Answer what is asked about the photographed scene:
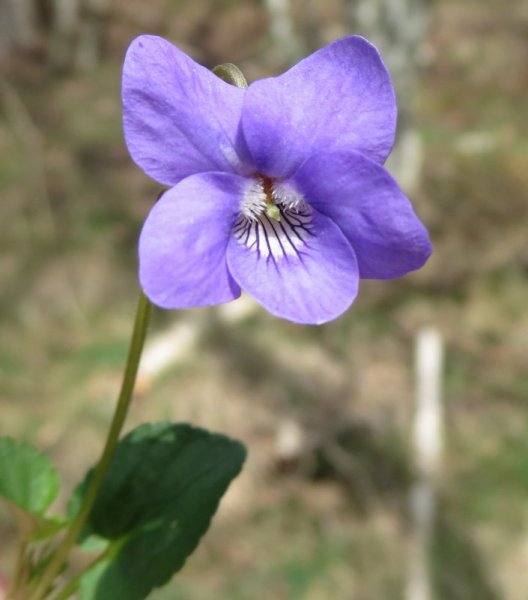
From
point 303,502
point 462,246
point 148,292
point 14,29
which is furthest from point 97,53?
point 148,292

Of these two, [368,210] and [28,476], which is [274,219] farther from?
[28,476]

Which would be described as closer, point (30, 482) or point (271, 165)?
point (271, 165)

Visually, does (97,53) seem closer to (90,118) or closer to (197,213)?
(90,118)

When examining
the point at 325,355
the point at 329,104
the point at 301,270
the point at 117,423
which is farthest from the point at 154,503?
the point at 325,355

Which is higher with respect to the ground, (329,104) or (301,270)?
(329,104)

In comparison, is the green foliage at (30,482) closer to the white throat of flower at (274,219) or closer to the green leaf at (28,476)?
the green leaf at (28,476)

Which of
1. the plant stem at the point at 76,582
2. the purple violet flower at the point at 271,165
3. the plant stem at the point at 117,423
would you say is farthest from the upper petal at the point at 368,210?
the plant stem at the point at 76,582

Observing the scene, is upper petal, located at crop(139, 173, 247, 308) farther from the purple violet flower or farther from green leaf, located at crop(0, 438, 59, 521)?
green leaf, located at crop(0, 438, 59, 521)
